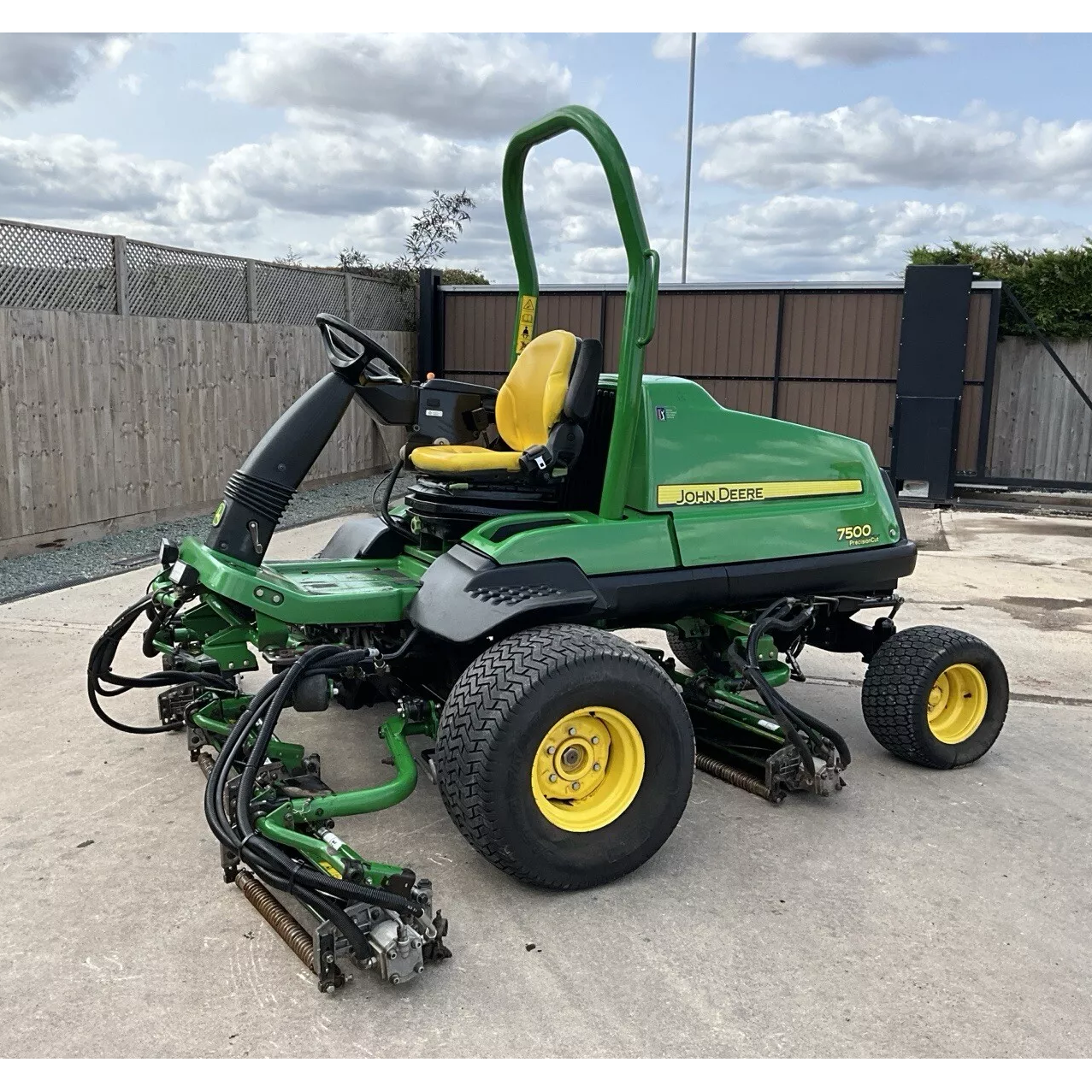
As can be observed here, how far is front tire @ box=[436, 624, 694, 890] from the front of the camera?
281 cm

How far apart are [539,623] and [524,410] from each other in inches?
37.9

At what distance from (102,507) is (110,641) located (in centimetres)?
483

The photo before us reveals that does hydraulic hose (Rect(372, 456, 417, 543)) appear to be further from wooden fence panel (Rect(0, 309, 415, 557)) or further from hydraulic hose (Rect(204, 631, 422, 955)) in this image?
wooden fence panel (Rect(0, 309, 415, 557))

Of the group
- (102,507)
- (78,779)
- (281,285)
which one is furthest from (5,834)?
(281,285)

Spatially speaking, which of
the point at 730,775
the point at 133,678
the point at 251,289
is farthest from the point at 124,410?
the point at 730,775

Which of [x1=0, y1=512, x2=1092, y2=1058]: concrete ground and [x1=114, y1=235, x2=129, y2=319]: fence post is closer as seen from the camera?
[x1=0, y1=512, x2=1092, y2=1058]: concrete ground

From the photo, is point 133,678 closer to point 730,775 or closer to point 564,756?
point 564,756

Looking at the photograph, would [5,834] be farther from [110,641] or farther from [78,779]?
[110,641]

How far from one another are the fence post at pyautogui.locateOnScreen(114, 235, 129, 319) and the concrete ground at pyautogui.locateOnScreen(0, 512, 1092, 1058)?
15.7ft

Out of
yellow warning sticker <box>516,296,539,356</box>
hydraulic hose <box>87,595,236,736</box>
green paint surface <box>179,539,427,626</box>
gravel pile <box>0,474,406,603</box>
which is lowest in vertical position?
gravel pile <box>0,474,406,603</box>

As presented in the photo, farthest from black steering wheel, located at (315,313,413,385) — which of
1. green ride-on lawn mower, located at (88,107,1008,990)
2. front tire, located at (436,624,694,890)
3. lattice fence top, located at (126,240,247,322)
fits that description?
lattice fence top, located at (126,240,247,322)

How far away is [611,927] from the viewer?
9.11ft

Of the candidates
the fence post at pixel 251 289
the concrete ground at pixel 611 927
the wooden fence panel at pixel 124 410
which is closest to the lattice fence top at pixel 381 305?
the wooden fence panel at pixel 124 410

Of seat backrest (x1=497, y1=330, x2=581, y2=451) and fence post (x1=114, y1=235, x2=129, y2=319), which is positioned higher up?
fence post (x1=114, y1=235, x2=129, y2=319)
